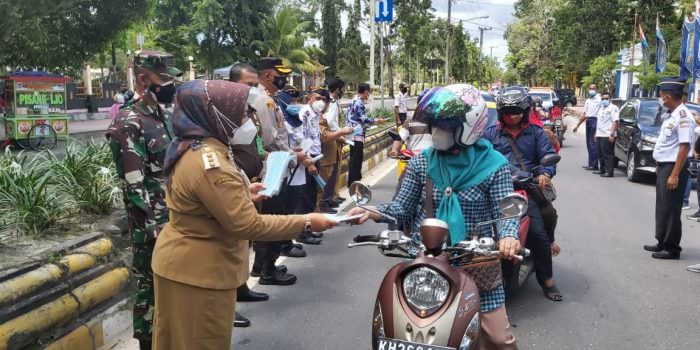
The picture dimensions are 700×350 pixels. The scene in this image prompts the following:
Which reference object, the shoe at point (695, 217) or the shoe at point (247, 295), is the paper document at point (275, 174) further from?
the shoe at point (695, 217)

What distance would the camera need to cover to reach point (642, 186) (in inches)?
437

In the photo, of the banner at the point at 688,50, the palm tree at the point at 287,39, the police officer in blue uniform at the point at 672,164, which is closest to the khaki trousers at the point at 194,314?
the police officer in blue uniform at the point at 672,164

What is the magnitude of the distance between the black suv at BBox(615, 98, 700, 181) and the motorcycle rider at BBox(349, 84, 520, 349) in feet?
28.3

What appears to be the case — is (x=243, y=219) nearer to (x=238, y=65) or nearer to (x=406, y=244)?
(x=406, y=244)

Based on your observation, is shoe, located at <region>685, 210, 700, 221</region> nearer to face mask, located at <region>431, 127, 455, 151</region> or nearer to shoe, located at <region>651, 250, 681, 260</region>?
shoe, located at <region>651, 250, 681, 260</region>

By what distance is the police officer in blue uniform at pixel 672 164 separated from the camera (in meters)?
6.13

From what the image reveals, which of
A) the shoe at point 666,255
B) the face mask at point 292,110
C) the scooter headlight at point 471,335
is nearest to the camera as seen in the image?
the scooter headlight at point 471,335

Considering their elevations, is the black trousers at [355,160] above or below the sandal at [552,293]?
above

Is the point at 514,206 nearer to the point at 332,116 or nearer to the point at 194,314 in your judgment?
the point at 194,314

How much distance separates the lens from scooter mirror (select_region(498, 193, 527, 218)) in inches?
97.9

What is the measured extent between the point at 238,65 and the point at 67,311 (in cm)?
246

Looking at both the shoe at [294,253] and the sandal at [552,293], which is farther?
the shoe at [294,253]

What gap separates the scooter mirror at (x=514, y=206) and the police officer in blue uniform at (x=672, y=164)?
445 centimetres

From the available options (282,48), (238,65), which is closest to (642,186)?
(238,65)
